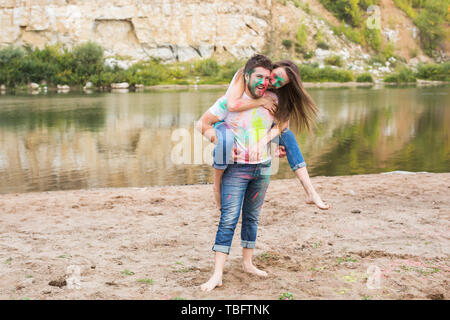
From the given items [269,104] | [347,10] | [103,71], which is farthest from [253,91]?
[347,10]

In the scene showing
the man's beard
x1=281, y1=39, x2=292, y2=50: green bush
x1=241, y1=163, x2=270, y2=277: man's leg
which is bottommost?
x1=241, y1=163, x2=270, y2=277: man's leg

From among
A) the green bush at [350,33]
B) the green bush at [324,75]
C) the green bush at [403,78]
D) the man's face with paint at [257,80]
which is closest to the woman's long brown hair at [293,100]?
the man's face with paint at [257,80]

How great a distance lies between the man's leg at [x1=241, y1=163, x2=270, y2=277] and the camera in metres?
3.86

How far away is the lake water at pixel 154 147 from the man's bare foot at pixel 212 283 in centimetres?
675

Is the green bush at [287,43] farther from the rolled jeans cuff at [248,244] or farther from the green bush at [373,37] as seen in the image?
the rolled jeans cuff at [248,244]

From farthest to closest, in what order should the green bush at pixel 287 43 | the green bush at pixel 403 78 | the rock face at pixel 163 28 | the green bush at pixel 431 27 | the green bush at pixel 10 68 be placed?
the green bush at pixel 431 27 → the green bush at pixel 287 43 → the rock face at pixel 163 28 → the green bush at pixel 403 78 → the green bush at pixel 10 68

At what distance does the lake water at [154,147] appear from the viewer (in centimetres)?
1151

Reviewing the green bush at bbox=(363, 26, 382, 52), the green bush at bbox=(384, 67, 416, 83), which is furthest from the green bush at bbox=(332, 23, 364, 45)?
the green bush at bbox=(384, 67, 416, 83)

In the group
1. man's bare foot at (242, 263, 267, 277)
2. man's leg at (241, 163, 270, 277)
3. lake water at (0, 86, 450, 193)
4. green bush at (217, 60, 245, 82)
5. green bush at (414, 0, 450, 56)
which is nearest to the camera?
man's leg at (241, 163, 270, 277)

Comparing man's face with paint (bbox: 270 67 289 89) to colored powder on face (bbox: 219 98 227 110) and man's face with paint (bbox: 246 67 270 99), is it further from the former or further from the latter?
colored powder on face (bbox: 219 98 227 110)

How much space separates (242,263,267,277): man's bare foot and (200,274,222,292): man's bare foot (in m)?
0.42

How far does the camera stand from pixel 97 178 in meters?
11.3
